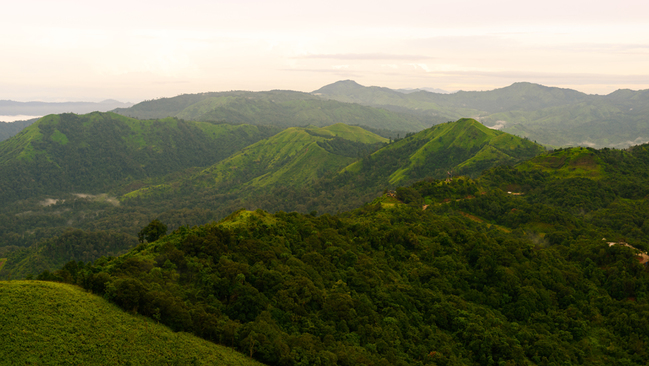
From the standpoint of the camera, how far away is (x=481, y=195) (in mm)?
121438

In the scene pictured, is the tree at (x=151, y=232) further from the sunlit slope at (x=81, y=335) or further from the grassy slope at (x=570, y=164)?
the grassy slope at (x=570, y=164)

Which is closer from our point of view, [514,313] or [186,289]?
[186,289]

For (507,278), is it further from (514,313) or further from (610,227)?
(610,227)

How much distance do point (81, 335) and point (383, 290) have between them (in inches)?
1482

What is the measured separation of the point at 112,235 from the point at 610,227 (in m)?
190

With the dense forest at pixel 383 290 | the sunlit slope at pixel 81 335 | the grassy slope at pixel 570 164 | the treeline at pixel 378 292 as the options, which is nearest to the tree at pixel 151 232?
the dense forest at pixel 383 290

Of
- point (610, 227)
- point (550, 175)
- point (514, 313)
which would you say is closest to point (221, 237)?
point (514, 313)

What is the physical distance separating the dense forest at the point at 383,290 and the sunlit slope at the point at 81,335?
2546 mm

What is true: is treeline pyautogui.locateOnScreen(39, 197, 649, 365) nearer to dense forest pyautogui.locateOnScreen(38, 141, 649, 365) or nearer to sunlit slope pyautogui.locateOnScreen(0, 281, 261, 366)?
dense forest pyautogui.locateOnScreen(38, 141, 649, 365)

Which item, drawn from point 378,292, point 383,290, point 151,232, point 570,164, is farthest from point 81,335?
point 570,164

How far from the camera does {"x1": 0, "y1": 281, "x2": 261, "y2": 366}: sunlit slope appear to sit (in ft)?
Answer: 75.9

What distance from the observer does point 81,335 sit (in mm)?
25531

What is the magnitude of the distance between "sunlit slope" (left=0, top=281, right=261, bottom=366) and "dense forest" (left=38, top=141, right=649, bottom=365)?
2546mm

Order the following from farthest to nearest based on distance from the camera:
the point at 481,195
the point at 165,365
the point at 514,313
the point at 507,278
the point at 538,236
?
1. the point at 481,195
2. the point at 538,236
3. the point at 507,278
4. the point at 514,313
5. the point at 165,365
